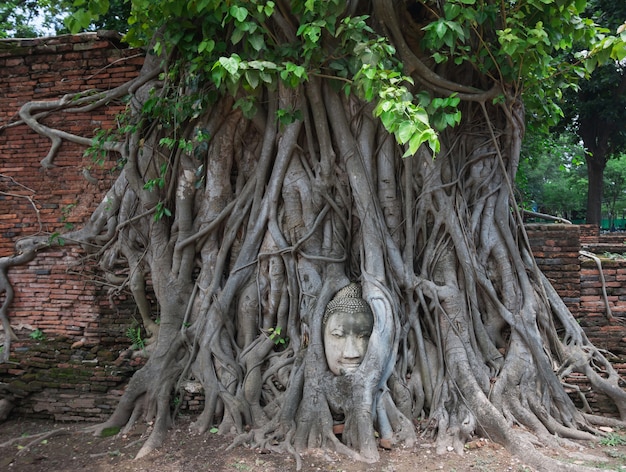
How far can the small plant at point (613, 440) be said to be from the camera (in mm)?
3580

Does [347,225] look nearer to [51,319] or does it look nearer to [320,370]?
[320,370]

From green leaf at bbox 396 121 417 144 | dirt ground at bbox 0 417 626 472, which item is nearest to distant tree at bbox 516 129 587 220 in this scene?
dirt ground at bbox 0 417 626 472

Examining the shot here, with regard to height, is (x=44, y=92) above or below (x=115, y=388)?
above

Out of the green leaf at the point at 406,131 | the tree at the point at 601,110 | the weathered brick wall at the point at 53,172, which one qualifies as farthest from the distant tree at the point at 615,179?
the green leaf at the point at 406,131

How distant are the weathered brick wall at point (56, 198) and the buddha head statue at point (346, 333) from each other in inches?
86.5

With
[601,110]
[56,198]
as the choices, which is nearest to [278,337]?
[56,198]

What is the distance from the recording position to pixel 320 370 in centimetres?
378

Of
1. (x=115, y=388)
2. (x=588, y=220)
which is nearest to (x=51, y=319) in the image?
(x=115, y=388)

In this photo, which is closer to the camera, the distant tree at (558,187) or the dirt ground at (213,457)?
the dirt ground at (213,457)

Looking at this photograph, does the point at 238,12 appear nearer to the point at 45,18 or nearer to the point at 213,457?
the point at 213,457

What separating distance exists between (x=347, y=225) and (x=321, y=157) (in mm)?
603

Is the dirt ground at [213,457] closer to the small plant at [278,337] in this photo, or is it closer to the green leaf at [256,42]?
the small plant at [278,337]

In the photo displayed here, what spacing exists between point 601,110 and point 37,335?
10.6m

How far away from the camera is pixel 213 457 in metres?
3.51
